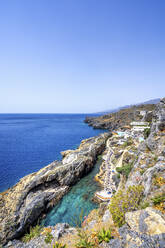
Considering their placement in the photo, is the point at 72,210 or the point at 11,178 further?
the point at 11,178

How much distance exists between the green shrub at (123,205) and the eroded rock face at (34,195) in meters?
13.4

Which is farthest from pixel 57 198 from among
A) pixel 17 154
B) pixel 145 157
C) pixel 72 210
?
pixel 17 154

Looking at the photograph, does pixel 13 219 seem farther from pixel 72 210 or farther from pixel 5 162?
pixel 5 162

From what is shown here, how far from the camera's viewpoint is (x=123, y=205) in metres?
8.30

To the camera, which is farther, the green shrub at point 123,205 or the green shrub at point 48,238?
the green shrub at point 48,238

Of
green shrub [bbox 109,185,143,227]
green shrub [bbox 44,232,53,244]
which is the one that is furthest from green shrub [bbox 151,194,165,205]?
green shrub [bbox 44,232,53,244]

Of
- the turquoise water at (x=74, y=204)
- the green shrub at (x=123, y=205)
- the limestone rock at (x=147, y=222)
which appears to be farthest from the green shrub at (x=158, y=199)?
the turquoise water at (x=74, y=204)

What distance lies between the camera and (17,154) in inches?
1554

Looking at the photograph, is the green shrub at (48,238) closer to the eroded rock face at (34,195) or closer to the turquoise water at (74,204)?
the turquoise water at (74,204)

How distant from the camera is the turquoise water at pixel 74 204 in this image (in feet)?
53.4

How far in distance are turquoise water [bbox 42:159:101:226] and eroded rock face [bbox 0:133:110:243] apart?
3.57 feet

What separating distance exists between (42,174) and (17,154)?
75.1 feet

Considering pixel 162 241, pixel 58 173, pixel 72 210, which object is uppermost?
pixel 162 241

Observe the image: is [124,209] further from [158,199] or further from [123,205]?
[158,199]
